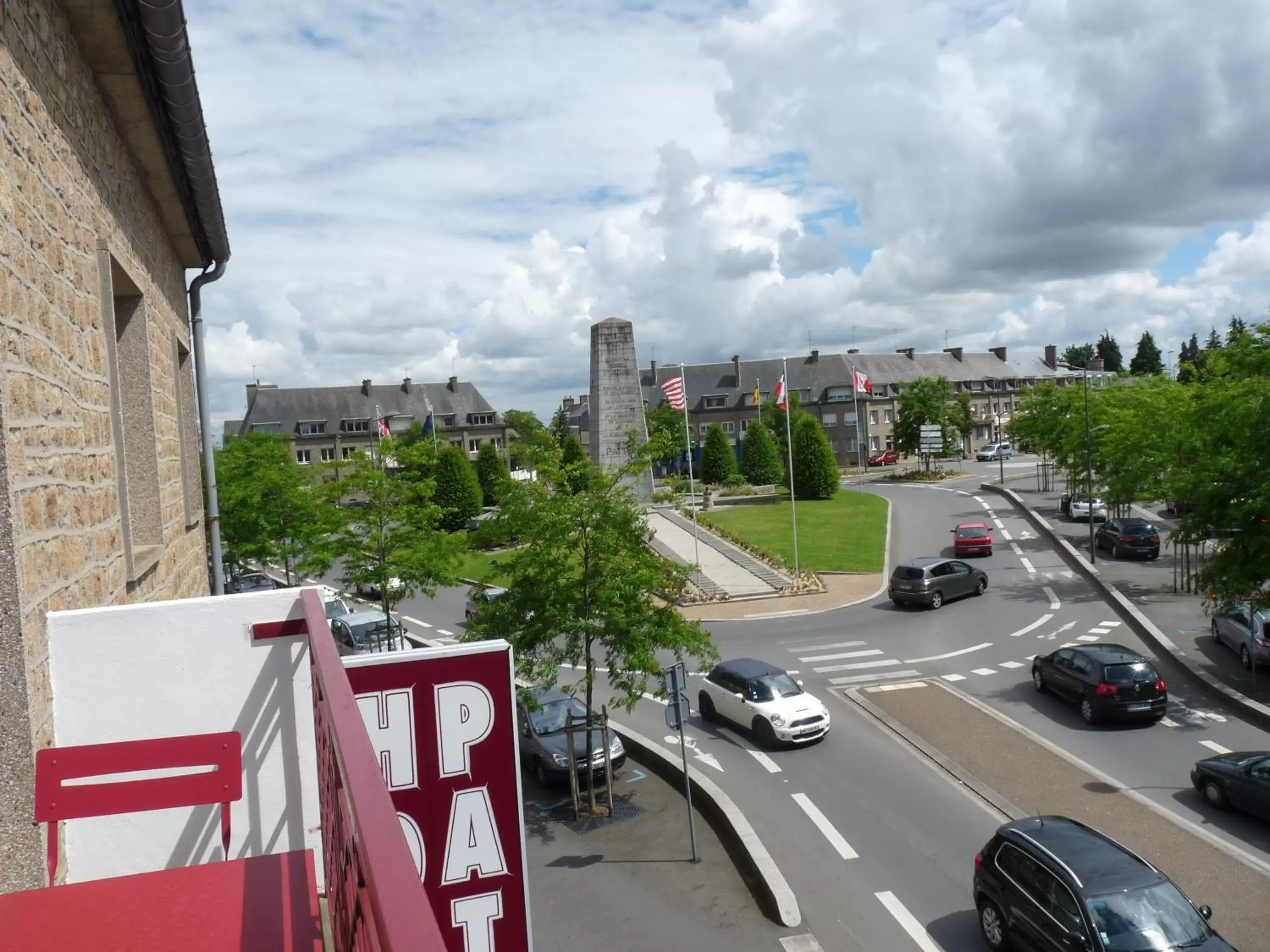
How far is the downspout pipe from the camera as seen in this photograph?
435 inches

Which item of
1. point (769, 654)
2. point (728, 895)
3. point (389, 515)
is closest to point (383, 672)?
point (728, 895)

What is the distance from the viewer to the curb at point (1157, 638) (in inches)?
831

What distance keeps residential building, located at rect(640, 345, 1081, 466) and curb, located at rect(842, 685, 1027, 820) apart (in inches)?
2773

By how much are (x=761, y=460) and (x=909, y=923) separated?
6167 cm

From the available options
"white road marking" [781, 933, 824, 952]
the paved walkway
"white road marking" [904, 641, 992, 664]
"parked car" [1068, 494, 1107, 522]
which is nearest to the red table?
"white road marking" [781, 933, 824, 952]

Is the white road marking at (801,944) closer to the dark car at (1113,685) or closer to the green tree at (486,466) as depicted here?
the dark car at (1113,685)

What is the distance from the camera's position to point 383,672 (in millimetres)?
5574

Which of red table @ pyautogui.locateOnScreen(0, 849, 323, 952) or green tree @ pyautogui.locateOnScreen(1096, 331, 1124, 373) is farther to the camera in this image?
green tree @ pyautogui.locateOnScreen(1096, 331, 1124, 373)

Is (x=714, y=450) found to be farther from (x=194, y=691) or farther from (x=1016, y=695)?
(x=194, y=691)

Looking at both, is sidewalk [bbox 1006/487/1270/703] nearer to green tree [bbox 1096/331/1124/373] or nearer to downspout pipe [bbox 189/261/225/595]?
downspout pipe [bbox 189/261/225/595]

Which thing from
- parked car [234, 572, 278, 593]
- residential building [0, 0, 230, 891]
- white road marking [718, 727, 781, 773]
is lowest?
white road marking [718, 727, 781, 773]

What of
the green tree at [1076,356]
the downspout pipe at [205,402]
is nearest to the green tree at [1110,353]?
the green tree at [1076,356]

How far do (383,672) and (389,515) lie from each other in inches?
743

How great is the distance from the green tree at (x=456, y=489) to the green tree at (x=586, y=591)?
4257cm
